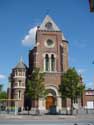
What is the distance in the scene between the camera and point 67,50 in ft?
219

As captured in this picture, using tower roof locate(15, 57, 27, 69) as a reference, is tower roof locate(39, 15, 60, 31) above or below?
above

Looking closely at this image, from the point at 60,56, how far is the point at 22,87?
36.3 feet

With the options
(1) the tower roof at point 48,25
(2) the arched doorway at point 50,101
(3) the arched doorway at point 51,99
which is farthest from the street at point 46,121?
(1) the tower roof at point 48,25

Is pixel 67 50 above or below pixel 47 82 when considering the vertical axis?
above

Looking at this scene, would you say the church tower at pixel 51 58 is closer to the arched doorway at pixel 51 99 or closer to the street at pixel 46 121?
the arched doorway at pixel 51 99

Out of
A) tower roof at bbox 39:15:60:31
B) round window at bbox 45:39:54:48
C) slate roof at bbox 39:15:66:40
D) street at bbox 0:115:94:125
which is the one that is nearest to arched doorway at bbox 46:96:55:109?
round window at bbox 45:39:54:48

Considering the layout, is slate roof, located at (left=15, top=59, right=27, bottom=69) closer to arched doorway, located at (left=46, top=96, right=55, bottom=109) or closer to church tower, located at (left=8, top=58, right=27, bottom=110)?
church tower, located at (left=8, top=58, right=27, bottom=110)

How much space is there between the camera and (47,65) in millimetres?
64250

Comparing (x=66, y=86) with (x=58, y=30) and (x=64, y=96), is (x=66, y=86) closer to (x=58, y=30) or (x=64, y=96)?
(x=64, y=96)

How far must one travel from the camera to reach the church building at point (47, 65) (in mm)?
62562

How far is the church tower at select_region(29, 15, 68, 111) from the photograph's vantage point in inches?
2461

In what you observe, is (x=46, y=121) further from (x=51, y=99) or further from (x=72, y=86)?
(x=51, y=99)

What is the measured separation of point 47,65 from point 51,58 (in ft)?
6.02

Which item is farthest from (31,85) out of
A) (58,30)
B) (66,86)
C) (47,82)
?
(58,30)
